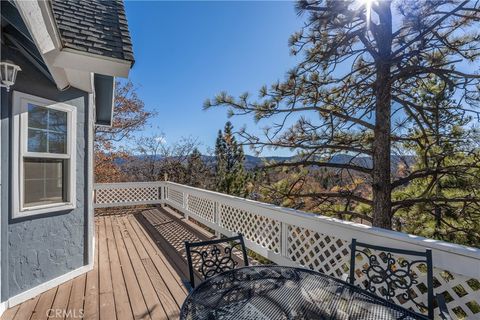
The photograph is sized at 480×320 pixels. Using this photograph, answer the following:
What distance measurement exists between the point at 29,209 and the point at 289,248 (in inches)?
128

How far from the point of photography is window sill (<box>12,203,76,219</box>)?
9.42 feet

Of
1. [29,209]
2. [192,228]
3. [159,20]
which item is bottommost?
[192,228]

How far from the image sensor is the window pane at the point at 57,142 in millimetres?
3324

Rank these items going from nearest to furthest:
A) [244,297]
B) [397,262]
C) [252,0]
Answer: [244,297] < [397,262] < [252,0]

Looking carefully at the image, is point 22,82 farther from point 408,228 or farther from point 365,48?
point 408,228

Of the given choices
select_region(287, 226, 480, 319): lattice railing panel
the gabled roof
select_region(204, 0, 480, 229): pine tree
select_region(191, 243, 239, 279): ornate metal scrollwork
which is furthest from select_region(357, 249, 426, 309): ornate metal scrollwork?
the gabled roof

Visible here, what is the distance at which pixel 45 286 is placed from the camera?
313cm

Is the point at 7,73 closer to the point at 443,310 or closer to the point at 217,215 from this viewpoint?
the point at 443,310

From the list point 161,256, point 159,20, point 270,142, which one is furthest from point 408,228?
point 159,20

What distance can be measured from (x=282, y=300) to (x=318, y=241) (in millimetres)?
1498

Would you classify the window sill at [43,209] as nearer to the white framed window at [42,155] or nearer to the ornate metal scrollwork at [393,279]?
the white framed window at [42,155]

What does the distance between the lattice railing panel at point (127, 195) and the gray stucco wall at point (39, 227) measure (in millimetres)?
5009

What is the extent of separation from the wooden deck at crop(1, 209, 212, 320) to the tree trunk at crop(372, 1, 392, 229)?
312cm

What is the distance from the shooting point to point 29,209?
2.96 metres
